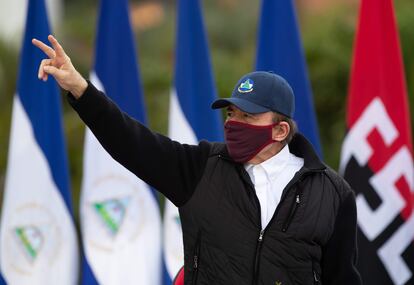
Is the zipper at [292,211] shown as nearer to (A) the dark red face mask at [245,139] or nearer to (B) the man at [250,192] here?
(B) the man at [250,192]

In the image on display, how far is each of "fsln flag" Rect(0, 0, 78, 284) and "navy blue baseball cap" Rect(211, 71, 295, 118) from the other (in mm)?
2618

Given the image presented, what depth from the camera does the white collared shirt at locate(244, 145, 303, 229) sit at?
11.3 feet

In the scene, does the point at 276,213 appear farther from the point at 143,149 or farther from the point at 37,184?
the point at 37,184

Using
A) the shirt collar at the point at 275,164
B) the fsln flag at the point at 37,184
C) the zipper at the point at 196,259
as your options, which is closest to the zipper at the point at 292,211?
the shirt collar at the point at 275,164

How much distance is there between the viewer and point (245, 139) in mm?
3453

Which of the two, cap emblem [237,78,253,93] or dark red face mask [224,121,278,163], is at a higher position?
cap emblem [237,78,253,93]

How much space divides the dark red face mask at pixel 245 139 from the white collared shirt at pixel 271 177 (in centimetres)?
6

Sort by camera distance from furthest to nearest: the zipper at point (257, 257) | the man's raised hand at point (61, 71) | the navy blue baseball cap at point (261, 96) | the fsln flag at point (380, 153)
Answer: the fsln flag at point (380, 153), the navy blue baseball cap at point (261, 96), the zipper at point (257, 257), the man's raised hand at point (61, 71)

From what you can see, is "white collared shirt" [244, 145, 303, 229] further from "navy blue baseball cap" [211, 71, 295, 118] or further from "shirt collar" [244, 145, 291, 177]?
"navy blue baseball cap" [211, 71, 295, 118]

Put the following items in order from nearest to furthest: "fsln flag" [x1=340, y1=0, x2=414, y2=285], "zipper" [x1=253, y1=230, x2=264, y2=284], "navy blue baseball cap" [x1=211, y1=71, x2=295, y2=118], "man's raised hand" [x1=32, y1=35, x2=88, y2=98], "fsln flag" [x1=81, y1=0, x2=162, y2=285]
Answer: "man's raised hand" [x1=32, y1=35, x2=88, y2=98] → "zipper" [x1=253, y1=230, x2=264, y2=284] → "navy blue baseball cap" [x1=211, y1=71, x2=295, y2=118] → "fsln flag" [x1=340, y1=0, x2=414, y2=285] → "fsln flag" [x1=81, y1=0, x2=162, y2=285]

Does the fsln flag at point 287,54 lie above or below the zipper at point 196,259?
above

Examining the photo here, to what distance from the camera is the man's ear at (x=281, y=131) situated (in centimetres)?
354

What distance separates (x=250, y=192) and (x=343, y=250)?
433mm

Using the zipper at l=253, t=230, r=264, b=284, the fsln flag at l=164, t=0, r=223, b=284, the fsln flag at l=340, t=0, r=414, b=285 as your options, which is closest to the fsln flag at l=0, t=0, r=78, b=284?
the fsln flag at l=164, t=0, r=223, b=284
